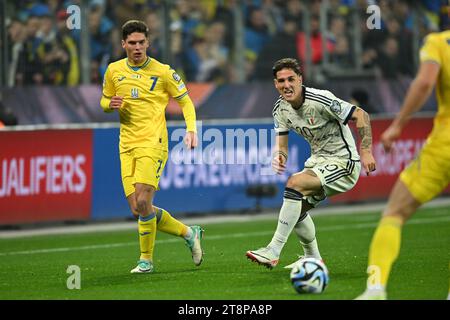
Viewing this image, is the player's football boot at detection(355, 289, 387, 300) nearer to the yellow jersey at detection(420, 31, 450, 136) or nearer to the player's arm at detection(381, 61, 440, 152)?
the player's arm at detection(381, 61, 440, 152)

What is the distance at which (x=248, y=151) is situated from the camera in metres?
18.3

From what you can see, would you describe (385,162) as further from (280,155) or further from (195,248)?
(280,155)

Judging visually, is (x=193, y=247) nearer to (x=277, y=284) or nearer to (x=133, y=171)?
(x=133, y=171)

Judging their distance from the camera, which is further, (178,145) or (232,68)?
(232,68)

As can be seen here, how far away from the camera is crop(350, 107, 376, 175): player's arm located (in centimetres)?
980

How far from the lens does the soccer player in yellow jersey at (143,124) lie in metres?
10.9

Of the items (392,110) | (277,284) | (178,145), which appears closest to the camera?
(277,284)

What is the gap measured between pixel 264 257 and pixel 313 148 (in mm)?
1298

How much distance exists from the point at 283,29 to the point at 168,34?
2635 millimetres

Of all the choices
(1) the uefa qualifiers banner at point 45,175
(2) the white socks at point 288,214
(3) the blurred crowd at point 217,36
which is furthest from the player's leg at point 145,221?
(3) the blurred crowd at point 217,36

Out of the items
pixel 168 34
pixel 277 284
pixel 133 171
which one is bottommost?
pixel 277 284

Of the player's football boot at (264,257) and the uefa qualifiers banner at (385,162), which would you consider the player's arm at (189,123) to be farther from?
the uefa qualifiers banner at (385,162)

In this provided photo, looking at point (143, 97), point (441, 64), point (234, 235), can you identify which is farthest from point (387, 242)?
point (234, 235)
